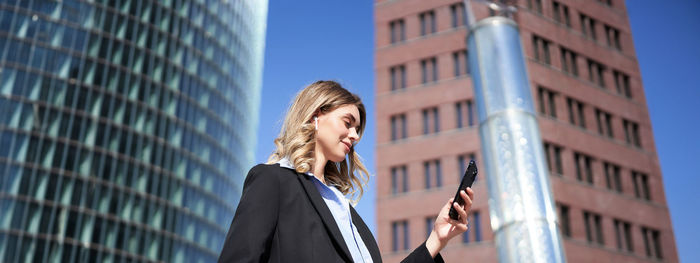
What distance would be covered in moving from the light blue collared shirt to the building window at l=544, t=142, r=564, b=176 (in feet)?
142

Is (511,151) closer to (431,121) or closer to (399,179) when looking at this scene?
(399,179)

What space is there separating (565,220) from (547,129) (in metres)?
6.14

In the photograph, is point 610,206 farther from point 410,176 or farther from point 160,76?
point 160,76

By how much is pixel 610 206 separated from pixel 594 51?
1298cm

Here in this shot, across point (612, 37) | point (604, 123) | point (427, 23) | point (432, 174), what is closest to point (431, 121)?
point (432, 174)

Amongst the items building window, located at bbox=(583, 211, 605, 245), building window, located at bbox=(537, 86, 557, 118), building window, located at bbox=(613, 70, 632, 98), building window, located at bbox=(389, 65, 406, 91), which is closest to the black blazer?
building window, located at bbox=(583, 211, 605, 245)

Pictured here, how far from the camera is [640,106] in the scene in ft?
172

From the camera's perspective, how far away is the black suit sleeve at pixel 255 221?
2533 mm

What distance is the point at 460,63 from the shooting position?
163 ft

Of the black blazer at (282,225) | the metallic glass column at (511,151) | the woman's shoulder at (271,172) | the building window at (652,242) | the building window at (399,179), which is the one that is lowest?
the black blazer at (282,225)

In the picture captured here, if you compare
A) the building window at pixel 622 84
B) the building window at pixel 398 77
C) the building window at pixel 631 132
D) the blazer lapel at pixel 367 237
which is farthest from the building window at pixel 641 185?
the blazer lapel at pixel 367 237

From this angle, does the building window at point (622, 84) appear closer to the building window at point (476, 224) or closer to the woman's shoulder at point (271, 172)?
the building window at point (476, 224)

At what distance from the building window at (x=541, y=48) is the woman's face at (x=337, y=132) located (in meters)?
47.4

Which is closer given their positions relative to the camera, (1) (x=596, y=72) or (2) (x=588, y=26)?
(1) (x=596, y=72)
